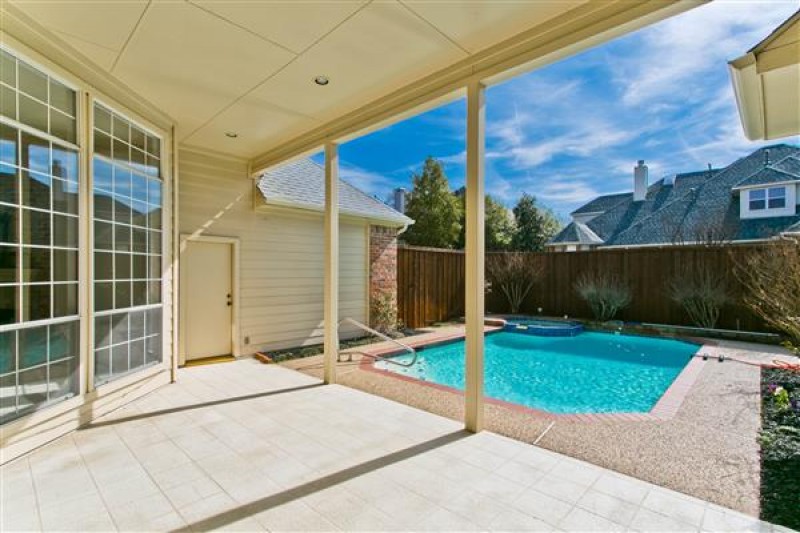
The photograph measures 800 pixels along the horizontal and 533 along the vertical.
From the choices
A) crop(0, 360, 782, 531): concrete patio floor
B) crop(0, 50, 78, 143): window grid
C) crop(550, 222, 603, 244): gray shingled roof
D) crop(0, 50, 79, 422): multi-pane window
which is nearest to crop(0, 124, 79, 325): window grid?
crop(0, 50, 79, 422): multi-pane window

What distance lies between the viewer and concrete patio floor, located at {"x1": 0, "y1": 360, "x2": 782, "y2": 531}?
2412 mm

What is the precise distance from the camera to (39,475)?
2951 mm

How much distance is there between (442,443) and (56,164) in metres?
4.53

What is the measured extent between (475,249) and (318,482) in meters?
2.47

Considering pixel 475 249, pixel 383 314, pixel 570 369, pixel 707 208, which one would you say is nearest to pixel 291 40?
pixel 475 249

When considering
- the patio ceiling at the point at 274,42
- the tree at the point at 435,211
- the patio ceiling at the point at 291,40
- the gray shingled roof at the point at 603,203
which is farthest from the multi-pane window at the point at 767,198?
the patio ceiling at the point at 274,42

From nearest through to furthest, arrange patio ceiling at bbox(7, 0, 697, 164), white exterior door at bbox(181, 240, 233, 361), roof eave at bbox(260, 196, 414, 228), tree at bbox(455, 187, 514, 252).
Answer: patio ceiling at bbox(7, 0, 697, 164), white exterior door at bbox(181, 240, 233, 361), roof eave at bbox(260, 196, 414, 228), tree at bbox(455, 187, 514, 252)

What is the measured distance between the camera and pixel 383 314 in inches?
364

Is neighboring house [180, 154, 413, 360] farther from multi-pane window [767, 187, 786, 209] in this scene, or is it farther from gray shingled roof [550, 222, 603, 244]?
multi-pane window [767, 187, 786, 209]

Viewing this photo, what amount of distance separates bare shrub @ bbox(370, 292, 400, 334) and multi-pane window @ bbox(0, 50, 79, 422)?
237 inches

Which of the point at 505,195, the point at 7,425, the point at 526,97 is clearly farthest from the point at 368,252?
the point at 505,195

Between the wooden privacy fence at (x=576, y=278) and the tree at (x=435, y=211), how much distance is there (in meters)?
8.90

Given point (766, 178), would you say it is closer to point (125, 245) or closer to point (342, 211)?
point (342, 211)

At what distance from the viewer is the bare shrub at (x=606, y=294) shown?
10.8m
